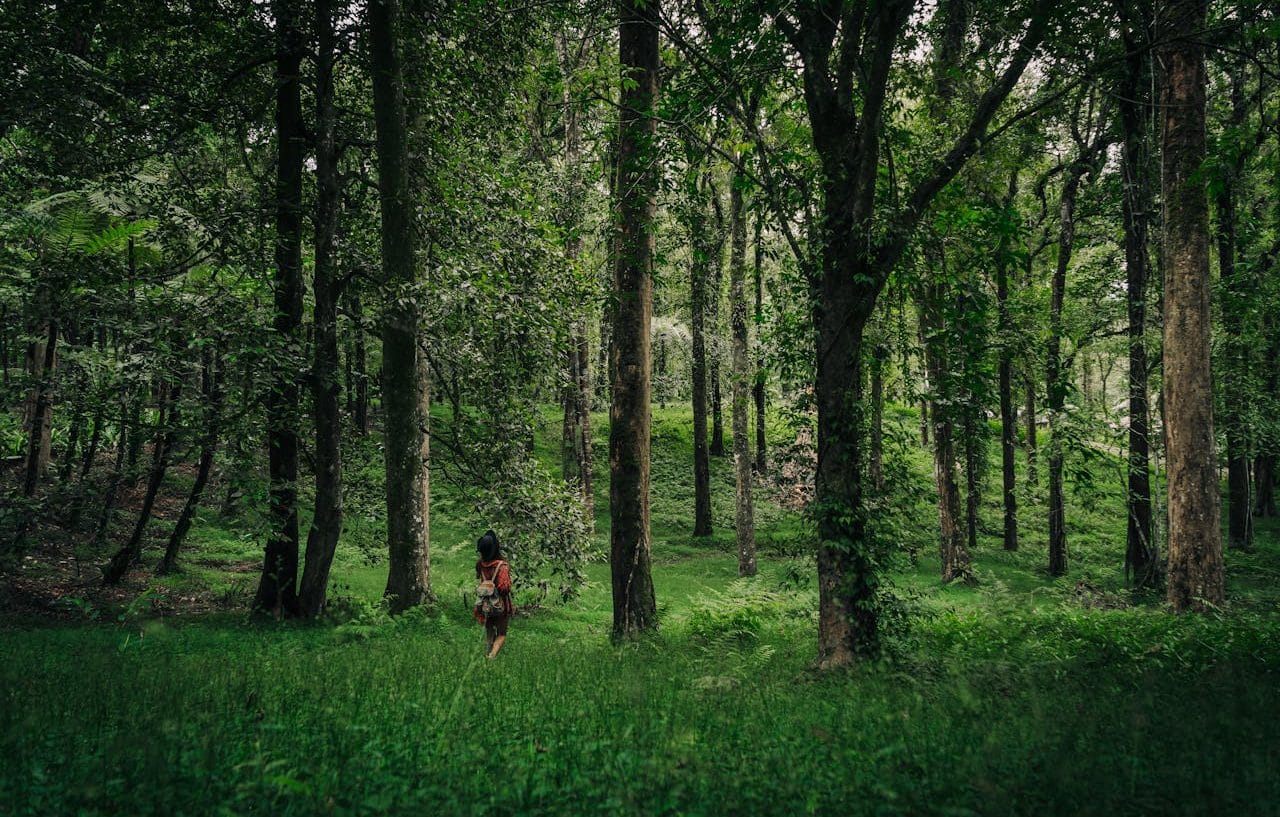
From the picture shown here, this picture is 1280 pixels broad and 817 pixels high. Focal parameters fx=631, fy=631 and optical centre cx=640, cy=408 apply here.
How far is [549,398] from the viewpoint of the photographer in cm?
1308

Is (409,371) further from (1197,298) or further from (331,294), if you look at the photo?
(1197,298)

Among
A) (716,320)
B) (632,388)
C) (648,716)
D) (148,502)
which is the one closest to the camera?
(648,716)

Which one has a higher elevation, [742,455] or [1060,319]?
[1060,319]

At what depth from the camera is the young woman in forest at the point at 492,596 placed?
27.4 ft

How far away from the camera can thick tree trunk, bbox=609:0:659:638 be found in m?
9.17

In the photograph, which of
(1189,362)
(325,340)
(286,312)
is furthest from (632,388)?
(1189,362)

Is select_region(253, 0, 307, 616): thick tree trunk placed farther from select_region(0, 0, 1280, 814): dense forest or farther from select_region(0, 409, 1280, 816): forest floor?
select_region(0, 409, 1280, 816): forest floor

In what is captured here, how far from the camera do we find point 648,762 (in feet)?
11.7

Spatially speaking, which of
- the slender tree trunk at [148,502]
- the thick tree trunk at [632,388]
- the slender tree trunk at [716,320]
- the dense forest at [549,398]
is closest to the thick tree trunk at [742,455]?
the slender tree trunk at [716,320]

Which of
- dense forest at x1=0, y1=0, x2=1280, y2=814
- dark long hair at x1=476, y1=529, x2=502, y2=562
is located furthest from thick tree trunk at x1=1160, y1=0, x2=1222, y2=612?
dark long hair at x1=476, y1=529, x2=502, y2=562

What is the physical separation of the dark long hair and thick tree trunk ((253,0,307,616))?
341 centimetres

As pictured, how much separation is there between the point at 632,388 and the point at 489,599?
140 inches

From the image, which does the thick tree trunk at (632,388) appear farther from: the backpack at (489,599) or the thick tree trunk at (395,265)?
the thick tree trunk at (395,265)

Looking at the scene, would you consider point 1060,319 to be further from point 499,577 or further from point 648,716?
point 648,716
